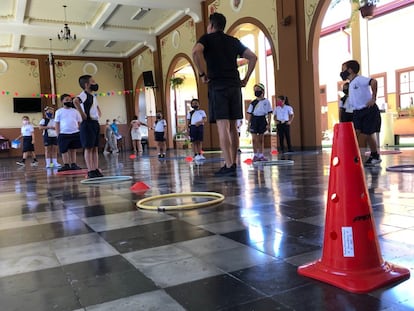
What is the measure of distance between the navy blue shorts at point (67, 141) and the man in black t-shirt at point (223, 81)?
3.00 meters

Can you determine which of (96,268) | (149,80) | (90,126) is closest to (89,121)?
(90,126)

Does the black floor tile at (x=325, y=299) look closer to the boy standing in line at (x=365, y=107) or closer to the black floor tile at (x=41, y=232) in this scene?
the black floor tile at (x=41, y=232)

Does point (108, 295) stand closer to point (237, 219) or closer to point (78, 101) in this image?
point (237, 219)

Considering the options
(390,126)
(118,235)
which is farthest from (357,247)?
(390,126)

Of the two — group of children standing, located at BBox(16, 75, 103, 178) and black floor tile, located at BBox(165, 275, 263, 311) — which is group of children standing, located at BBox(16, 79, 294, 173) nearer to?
group of children standing, located at BBox(16, 75, 103, 178)

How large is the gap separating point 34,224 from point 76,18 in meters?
13.4

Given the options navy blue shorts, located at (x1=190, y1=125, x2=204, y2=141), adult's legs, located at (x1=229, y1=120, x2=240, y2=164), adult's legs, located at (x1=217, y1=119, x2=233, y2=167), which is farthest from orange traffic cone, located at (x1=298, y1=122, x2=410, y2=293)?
navy blue shorts, located at (x1=190, y1=125, x2=204, y2=141)

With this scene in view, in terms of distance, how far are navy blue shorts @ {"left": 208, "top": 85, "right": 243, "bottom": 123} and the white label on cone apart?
322cm

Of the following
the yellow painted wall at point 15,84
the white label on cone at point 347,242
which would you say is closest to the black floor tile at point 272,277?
the white label on cone at point 347,242

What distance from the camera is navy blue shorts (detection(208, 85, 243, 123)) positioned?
4402 mm

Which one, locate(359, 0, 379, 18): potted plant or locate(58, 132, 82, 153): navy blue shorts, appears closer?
locate(58, 132, 82, 153): navy blue shorts

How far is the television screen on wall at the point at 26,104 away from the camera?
57.1 ft

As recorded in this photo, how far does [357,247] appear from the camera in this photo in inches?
49.0

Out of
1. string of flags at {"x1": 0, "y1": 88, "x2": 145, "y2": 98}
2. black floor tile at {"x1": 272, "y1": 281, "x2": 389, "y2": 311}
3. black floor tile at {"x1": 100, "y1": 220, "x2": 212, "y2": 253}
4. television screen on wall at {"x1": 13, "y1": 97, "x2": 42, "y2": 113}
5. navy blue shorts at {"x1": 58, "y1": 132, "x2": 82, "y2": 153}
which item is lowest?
black floor tile at {"x1": 272, "y1": 281, "x2": 389, "y2": 311}
